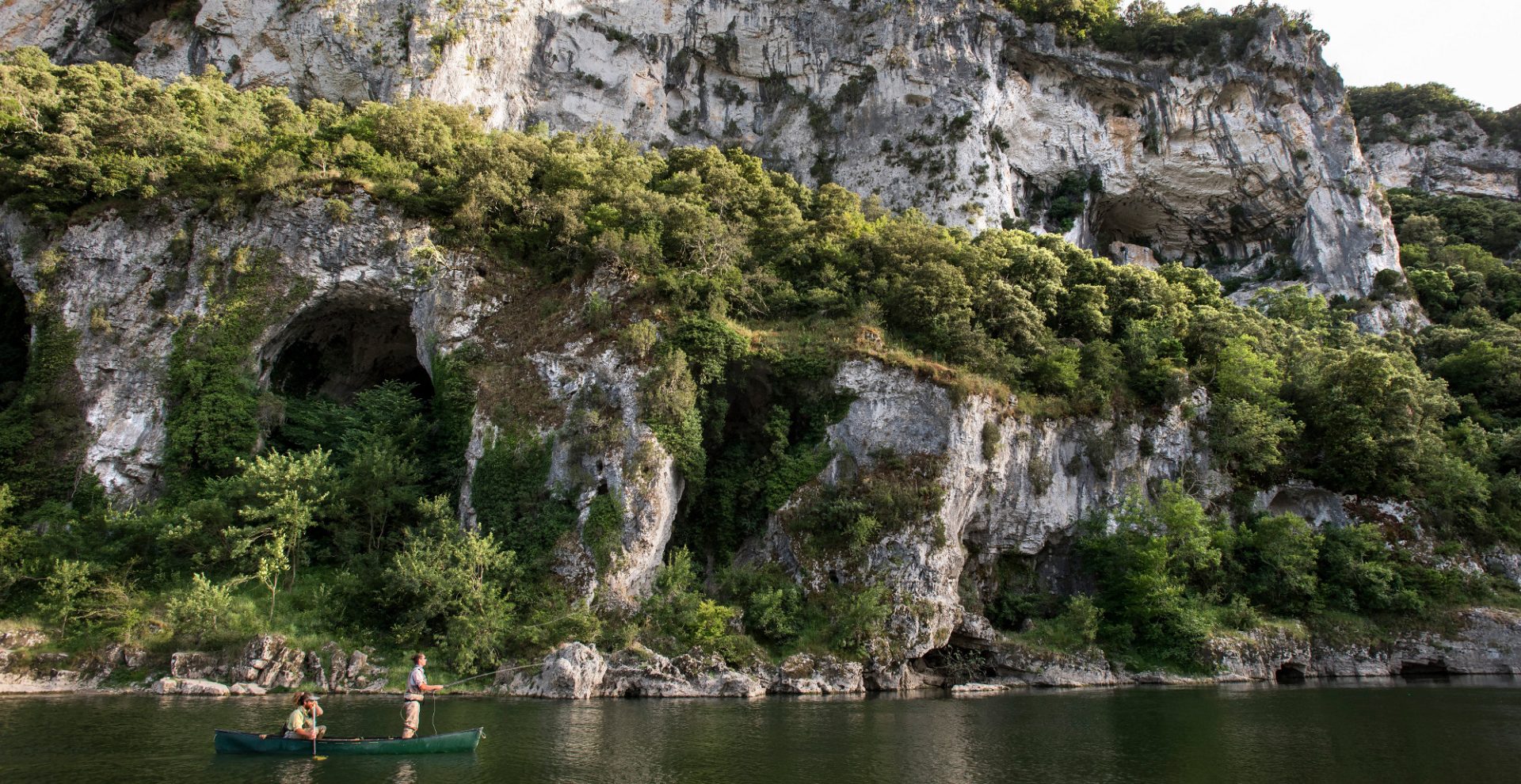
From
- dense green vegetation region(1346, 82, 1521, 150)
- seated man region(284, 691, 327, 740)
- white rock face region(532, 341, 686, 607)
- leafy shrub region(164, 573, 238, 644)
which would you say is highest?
Answer: dense green vegetation region(1346, 82, 1521, 150)

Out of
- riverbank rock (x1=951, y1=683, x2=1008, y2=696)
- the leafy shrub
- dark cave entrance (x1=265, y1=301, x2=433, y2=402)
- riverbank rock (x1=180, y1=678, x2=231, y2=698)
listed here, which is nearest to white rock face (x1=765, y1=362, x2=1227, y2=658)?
riverbank rock (x1=951, y1=683, x2=1008, y2=696)

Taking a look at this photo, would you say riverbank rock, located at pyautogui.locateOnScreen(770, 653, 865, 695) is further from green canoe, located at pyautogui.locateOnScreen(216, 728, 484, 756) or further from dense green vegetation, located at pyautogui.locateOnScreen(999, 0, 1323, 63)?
dense green vegetation, located at pyautogui.locateOnScreen(999, 0, 1323, 63)

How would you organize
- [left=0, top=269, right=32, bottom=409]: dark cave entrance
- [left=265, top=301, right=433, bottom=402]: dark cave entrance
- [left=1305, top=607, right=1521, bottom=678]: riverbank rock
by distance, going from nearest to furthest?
[left=1305, top=607, right=1521, bottom=678]: riverbank rock, [left=265, top=301, right=433, bottom=402]: dark cave entrance, [left=0, top=269, right=32, bottom=409]: dark cave entrance

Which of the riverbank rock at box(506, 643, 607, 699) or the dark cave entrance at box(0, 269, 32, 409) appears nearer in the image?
the riverbank rock at box(506, 643, 607, 699)

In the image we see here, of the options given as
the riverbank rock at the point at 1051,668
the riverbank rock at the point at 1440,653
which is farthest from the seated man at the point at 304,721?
the riverbank rock at the point at 1440,653

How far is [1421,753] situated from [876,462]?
49.5 feet

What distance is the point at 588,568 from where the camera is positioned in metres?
23.3

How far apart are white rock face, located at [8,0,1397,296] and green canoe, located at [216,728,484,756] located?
125 feet

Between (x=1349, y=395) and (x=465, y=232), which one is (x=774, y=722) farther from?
(x=1349, y=395)

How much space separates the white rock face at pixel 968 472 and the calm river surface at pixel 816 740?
179 inches

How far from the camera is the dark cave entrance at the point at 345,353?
30031 mm

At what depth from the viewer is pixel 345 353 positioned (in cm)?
3244

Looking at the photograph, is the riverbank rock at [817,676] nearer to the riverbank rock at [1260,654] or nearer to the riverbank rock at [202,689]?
the riverbank rock at [1260,654]

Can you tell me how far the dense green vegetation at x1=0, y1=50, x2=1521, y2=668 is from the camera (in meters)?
22.8
